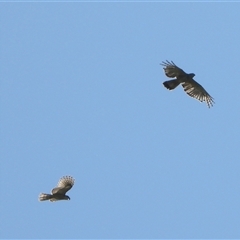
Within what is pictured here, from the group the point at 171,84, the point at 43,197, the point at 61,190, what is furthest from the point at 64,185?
A: the point at 171,84

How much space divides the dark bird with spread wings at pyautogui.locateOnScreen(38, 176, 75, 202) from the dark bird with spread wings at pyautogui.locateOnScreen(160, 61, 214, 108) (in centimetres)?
534

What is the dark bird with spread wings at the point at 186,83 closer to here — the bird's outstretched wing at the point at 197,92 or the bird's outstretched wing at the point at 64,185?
the bird's outstretched wing at the point at 197,92

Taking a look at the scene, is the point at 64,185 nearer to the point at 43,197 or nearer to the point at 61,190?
the point at 61,190

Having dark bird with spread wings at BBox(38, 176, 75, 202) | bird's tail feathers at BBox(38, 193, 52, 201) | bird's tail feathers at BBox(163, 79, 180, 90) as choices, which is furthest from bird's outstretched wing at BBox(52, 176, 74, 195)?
bird's tail feathers at BBox(163, 79, 180, 90)

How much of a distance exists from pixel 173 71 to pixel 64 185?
20.3 feet

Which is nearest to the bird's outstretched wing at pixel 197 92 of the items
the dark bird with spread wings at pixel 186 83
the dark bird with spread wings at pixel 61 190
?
the dark bird with spread wings at pixel 186 83

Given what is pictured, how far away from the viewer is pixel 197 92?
120 feet

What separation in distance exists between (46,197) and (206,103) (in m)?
7.62

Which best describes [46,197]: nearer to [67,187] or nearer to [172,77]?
[67,187]

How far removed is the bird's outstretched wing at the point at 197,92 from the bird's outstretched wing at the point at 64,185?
598 cm

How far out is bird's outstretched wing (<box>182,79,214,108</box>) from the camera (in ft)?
119

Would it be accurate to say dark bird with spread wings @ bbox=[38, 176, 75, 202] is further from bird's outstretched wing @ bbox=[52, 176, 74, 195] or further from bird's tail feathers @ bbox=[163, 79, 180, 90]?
bird's tail feathers @ bbox=[163, 79, 180, 90]

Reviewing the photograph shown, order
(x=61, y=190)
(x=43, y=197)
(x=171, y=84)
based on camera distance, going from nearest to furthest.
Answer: (x=43, y=197), (x=61, y=190), (x=171, y=84)

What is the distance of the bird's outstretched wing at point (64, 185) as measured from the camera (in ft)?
114
